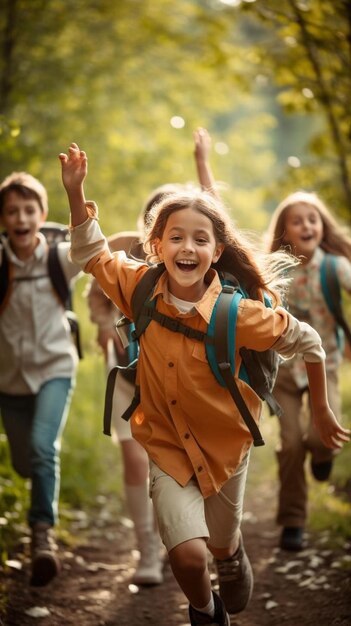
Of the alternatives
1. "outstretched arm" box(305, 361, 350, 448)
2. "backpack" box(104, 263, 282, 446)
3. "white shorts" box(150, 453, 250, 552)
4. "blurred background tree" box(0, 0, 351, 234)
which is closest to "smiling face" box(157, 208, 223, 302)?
"backpack" box(104, 263, 282, 446)

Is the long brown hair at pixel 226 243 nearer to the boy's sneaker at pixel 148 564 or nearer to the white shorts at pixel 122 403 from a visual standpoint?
the white shorts at pixel 122 403

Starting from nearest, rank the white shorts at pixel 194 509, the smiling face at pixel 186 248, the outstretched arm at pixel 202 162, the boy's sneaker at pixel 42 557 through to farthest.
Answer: the white shorts at pixel 194 509, the smiling face at pixel 186 248, the boy's sneaker at pixel 42 557, the outstretched arm at pixel 202 162

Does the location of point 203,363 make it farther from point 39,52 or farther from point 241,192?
point 241,192

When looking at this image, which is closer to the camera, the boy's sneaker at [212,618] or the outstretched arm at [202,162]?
the boy's sneaker at [212,618]

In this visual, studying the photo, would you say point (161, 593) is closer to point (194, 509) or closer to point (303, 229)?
point (194, 509)

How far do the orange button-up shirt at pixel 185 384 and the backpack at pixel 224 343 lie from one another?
3cm

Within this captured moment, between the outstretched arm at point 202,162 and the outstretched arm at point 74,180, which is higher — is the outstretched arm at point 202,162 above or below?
above

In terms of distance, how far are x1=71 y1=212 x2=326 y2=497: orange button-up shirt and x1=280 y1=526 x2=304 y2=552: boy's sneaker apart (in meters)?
2.33

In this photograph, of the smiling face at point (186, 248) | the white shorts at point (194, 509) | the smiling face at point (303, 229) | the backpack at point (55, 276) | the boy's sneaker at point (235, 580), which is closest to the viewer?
the white shorts at point (194, 509)

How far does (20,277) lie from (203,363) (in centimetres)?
211

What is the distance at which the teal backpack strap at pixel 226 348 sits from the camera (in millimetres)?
3803

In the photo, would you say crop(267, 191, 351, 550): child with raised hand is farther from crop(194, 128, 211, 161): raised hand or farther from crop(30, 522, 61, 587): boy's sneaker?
crop(30, 522, 61, 587): boy's sneaker

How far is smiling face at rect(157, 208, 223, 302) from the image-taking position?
391 cm

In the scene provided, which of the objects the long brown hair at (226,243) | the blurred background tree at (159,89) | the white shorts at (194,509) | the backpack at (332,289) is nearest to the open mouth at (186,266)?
the long brown hair at (226,243)
